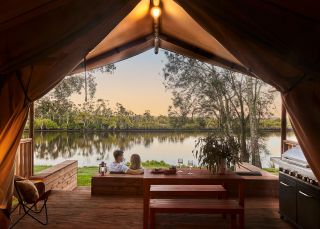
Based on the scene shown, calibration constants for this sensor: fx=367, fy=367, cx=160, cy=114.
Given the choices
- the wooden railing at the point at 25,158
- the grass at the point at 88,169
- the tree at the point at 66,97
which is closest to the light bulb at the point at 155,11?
the wooden railing at the point at 25,158

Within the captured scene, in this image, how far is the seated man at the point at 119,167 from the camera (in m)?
6.86

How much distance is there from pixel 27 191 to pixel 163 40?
3.45 metres

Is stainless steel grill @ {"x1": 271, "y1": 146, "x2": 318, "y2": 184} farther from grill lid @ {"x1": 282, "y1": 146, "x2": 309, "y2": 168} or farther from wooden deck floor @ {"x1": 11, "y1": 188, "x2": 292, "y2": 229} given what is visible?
wooden deck floor @ {"x1": 11, "y1": 188, "x2": 292, "y2": 229}

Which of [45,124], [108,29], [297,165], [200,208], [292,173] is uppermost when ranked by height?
[108,29]

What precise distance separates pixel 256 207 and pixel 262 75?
9.97ft

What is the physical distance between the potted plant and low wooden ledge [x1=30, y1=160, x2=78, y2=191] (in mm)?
2979

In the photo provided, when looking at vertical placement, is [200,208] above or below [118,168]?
below

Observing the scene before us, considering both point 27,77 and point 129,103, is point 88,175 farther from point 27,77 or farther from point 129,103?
point 27,77

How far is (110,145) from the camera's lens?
9.81 m

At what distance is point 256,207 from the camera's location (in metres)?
5.82

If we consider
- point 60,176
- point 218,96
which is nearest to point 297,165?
point 60,176

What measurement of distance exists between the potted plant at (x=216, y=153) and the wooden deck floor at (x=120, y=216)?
84cm

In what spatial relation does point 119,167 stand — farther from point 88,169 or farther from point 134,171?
point 88,169

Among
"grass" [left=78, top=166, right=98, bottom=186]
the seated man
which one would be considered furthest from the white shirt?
"grass" [left=78, top=166, right=98, bottom=186]
